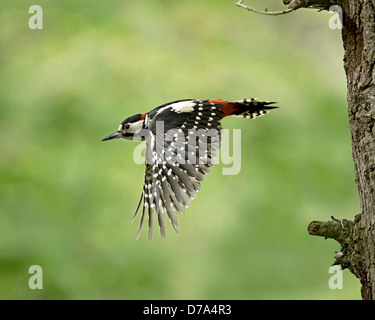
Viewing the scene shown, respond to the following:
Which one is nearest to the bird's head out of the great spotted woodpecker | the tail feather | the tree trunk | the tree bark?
the great spotted woodpecker

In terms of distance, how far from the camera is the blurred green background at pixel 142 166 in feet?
26.5

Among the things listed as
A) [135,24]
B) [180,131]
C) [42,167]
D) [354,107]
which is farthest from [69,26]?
[354,107]

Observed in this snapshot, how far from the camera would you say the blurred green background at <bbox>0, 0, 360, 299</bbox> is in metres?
8.08

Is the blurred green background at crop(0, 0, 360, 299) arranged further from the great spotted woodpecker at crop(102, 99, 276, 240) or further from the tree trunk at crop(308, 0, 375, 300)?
the tree trunk at crop(308, 0, 375, 300)

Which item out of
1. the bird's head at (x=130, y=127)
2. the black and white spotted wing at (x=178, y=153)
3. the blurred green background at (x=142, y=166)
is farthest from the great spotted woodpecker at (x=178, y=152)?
the blurred green background at (x=142, y=166)

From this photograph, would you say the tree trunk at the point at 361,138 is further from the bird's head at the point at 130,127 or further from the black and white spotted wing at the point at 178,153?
the bird's head at the point at 130,127

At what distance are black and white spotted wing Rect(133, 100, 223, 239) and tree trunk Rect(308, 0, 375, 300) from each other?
868mm

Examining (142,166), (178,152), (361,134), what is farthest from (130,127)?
(142,166)

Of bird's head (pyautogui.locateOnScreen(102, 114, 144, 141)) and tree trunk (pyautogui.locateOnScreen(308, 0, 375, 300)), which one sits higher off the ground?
bird's head (pyautogui.locateOnScreen(102, 114, 144, 141))

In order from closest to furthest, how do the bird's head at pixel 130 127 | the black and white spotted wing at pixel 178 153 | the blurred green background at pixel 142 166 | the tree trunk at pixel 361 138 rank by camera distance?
the tree trunk at pixel 361 138 → the black and white spotted wing at pixel 178 153 → the bird's head at pixel 130 127 → the blurred green background at pixel 142 166

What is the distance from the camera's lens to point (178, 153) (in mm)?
3965

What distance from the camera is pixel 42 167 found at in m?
9.14

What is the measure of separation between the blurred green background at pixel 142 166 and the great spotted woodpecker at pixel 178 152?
3.88m

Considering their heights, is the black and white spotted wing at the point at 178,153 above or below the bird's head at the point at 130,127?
below
